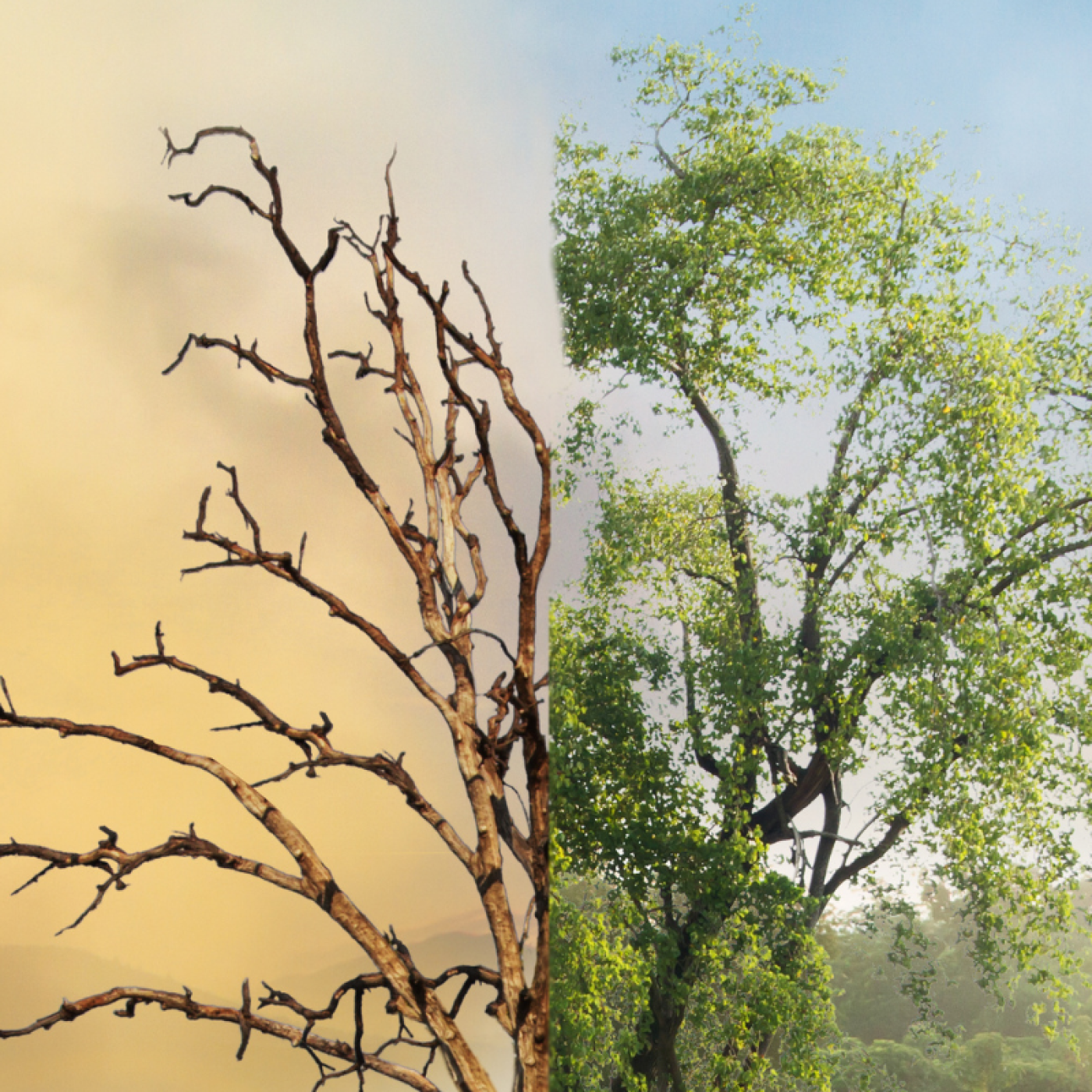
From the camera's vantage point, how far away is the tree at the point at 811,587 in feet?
5.41

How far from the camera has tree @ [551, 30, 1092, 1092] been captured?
165cm

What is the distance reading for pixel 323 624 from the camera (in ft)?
7.23

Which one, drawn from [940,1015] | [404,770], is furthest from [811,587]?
[404,770]


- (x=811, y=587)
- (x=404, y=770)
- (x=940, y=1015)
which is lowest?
(x=940, y=1015)

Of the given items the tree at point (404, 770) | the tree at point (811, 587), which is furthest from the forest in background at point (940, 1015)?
the tree at point (404, 770)

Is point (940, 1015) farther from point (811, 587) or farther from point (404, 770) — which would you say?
point (404, 770)

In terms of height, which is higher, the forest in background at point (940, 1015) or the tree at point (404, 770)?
the tree at point (404, 770)

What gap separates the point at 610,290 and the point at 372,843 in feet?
4.66

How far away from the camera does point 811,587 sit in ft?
6.04

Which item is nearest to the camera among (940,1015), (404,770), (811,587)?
(404,770)

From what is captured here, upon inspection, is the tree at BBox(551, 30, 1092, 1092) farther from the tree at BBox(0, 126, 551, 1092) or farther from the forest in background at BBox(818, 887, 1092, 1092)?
the tree at BBox(0, 126, 551, 1092)

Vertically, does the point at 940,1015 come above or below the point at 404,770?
below

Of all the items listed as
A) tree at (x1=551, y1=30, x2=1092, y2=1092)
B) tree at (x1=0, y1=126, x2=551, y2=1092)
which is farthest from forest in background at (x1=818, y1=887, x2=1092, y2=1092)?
tree at (x1=0, y1=126, x2=551, y2=1092)

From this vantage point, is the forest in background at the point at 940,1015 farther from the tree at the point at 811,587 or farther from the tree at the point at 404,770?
the tree at the point at 404,770
